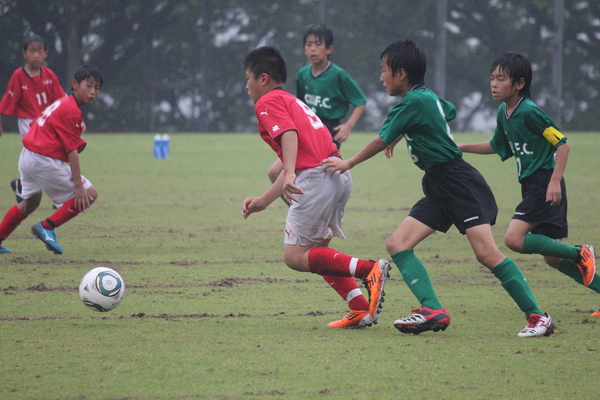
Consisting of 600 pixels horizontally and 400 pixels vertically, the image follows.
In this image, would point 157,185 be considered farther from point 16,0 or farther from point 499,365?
point 16,0

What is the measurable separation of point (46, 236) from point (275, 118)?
3070mm

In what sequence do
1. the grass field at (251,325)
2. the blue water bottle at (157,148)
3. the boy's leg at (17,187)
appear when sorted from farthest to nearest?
the blue water bottle at (157,148) → the boy's leg at (17,187) → the grass field at (251,325)

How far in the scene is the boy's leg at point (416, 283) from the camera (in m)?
3.89

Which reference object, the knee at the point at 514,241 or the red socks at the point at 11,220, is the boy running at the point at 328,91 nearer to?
the red socks at the point at 11,220

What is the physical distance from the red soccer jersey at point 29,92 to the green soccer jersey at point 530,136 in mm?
5601

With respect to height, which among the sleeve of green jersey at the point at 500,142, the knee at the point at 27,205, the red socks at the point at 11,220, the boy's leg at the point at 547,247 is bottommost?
the red socks at the point at 11,220

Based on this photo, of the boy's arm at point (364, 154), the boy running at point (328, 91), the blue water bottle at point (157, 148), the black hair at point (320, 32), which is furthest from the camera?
the blue water bottle at point (157, 148)

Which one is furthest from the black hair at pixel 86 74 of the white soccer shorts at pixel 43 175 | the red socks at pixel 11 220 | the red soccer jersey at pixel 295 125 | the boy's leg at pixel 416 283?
the boy's leg at pixel 416 283

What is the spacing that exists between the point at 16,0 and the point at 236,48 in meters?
7.09

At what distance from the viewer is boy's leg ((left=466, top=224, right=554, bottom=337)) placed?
3.87 m

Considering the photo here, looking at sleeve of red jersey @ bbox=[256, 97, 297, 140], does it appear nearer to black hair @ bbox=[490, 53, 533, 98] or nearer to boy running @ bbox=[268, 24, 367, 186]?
black hair @ bbox=[490, 53, 533, 98]

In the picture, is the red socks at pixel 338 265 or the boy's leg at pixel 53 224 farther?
the boy's leg at pixel 53 224

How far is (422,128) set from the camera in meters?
3.97

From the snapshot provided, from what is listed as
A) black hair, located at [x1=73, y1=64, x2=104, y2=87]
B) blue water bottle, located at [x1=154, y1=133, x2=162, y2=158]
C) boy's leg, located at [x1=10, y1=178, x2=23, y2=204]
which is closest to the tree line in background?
blue water bottle, located at [x1=154, y1=133, x2=162, y2=158]
